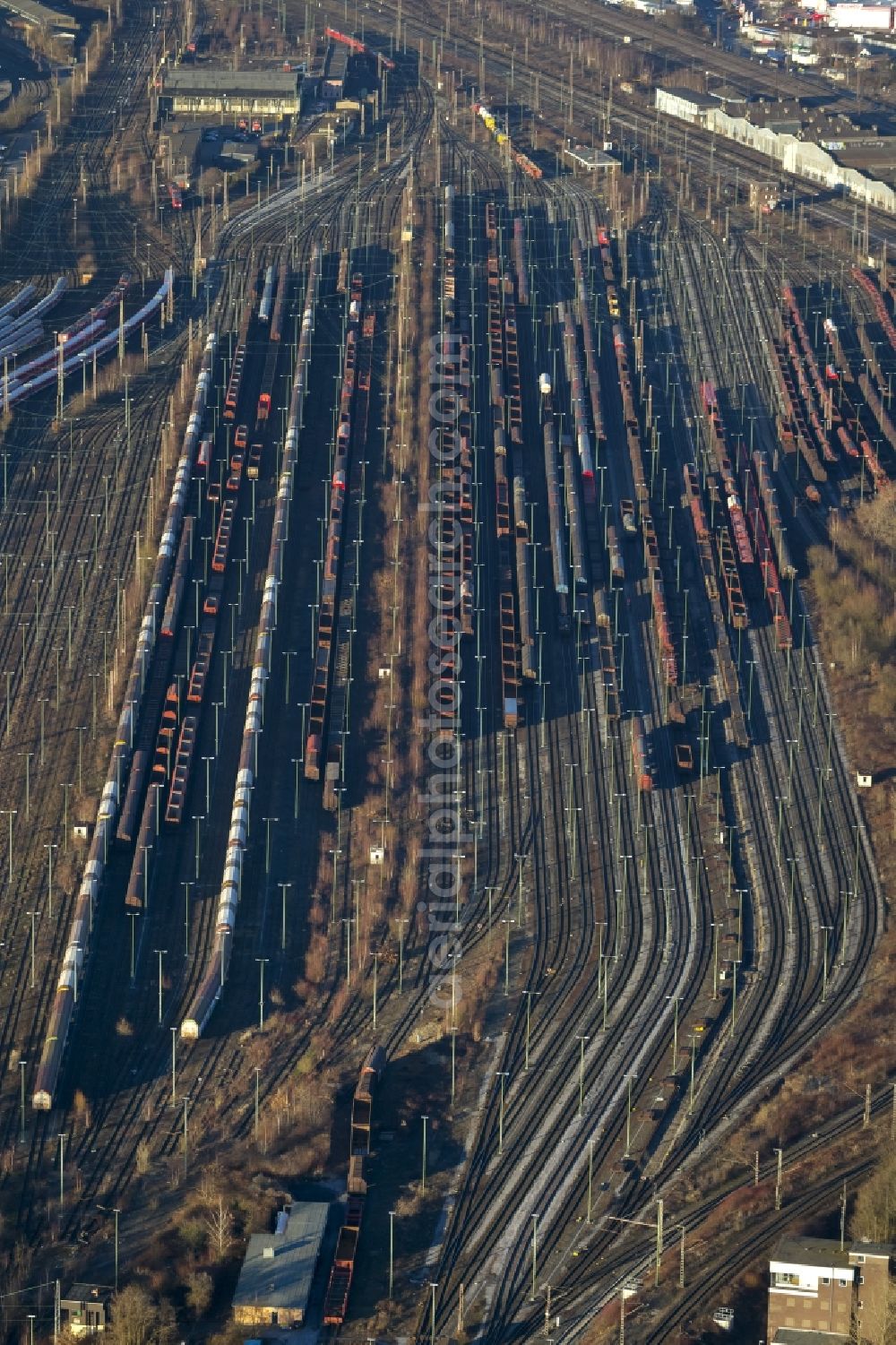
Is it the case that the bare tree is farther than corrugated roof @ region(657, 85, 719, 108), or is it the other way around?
corrugated roof @ region(657, 85, 719, 108)

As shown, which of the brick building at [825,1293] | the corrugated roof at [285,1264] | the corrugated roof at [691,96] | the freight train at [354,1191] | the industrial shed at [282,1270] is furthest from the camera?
the corrugated roof at [691,96]

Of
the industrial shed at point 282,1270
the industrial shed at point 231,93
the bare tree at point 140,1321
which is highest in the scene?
the industrial shed at point 231,93

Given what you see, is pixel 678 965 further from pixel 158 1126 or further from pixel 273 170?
pixel 273 170

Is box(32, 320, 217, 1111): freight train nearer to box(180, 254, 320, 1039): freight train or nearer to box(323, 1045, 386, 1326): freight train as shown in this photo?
box(180, 254, 320, 1039): freight train

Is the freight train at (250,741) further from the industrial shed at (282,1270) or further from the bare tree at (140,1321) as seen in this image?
the bare tree at (140,1321)

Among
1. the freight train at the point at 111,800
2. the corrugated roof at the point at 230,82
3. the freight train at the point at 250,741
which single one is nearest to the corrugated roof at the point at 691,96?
the corrugated roof at the point at 230,82

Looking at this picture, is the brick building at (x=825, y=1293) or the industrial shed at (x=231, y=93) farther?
the industrial shed at (x=231, y=93)

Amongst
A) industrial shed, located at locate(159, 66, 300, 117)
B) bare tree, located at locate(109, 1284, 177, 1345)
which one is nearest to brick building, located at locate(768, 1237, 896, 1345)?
bare tree, located at locate(109, 1284, 177, 1345)
